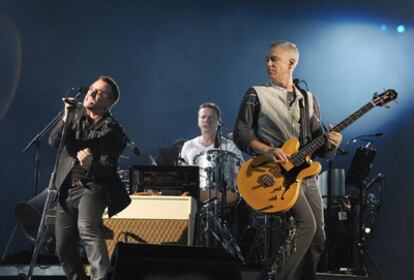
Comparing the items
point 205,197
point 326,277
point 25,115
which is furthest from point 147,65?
point 326,277

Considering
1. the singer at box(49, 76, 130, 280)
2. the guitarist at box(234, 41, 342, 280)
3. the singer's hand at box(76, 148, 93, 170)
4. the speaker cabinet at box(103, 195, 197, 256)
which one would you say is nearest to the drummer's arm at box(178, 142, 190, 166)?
the speaker cabinet at box(103, 195, 197, 256)

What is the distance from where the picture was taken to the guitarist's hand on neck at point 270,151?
4.62 meters

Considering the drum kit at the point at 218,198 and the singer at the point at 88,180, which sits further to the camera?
the drum kit at the point at 218,198

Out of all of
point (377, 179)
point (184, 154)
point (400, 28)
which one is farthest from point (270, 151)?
point (400, 28)

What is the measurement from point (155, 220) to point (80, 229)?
1.67 meters

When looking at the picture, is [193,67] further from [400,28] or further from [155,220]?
[155,220]

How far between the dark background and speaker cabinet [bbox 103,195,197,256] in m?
2.67

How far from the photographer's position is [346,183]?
8266 mm

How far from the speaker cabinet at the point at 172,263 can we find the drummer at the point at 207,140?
4.96 meters

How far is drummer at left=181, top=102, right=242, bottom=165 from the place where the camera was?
840cm

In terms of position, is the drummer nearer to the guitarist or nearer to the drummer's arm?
the drummer's arm

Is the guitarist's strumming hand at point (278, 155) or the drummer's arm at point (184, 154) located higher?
the guitarist's strumming hand at point (278, 155)

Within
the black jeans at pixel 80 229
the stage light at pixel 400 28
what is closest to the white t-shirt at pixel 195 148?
the stage light at pixel 400 28

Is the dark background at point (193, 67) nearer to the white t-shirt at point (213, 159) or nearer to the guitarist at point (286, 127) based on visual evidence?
the white t-shirt at point (213, 159)
